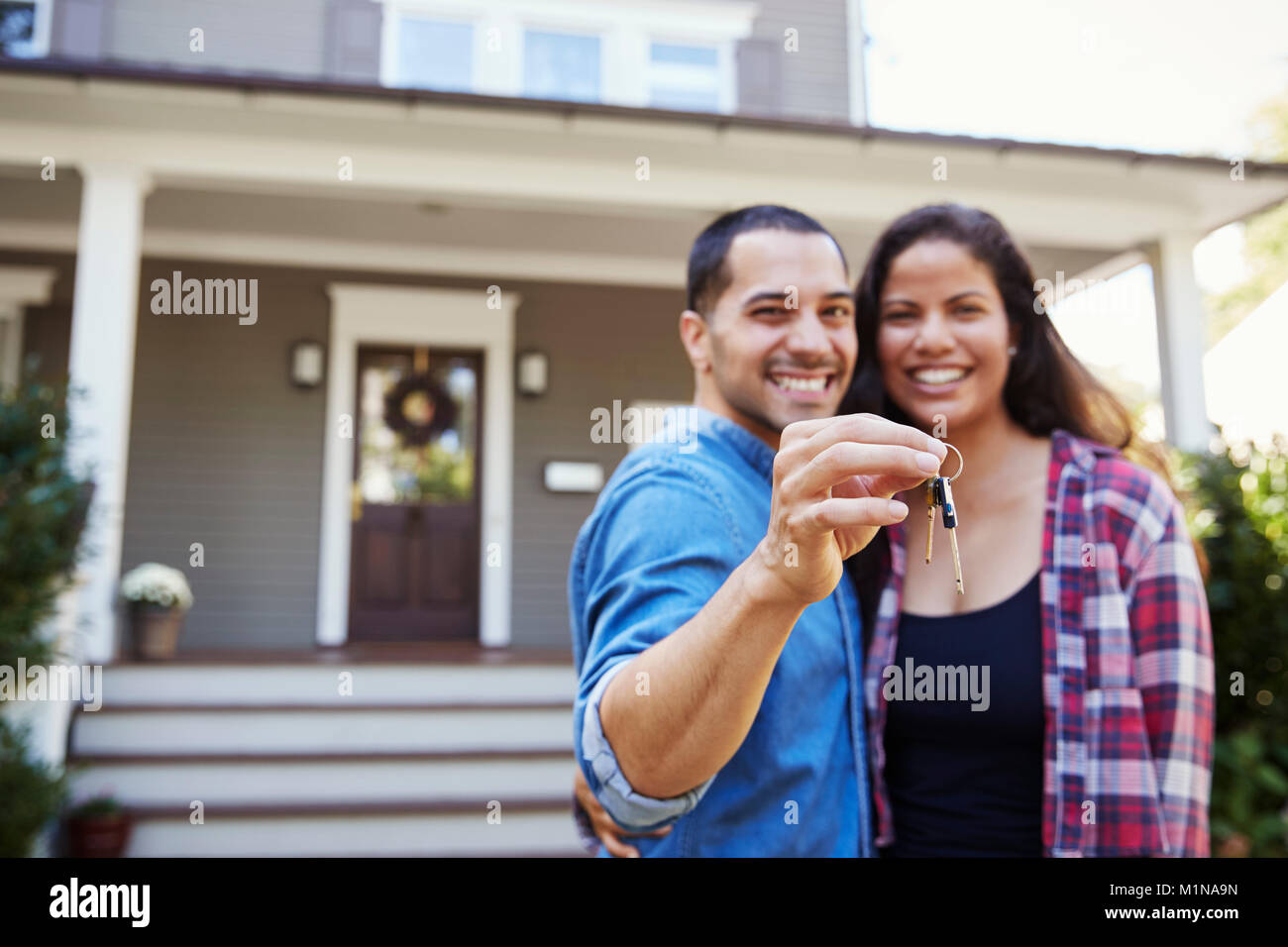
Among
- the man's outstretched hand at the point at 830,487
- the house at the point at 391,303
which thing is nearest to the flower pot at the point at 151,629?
the house at the point at 391,303

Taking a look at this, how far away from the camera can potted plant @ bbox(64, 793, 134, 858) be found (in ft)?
11.6

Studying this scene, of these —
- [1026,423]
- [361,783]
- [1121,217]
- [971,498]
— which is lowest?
[361,783]

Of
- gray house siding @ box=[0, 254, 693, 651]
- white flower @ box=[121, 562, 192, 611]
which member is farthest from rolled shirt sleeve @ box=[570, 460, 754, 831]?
gray house siding @ box=[0, 254, 693, 651]

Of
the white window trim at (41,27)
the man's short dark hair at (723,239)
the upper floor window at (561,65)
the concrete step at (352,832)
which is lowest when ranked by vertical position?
the concrete step at (352,832)

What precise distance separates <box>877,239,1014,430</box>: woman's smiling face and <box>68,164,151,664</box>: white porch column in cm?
387

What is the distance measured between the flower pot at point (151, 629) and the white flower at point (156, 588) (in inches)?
1.6

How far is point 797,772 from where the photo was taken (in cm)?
99

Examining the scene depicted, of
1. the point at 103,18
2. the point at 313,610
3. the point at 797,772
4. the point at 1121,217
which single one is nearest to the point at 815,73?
the point at 1121,217

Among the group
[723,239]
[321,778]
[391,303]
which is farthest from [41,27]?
[723,239]

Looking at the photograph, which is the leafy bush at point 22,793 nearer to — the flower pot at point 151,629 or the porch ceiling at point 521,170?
the flower pot at point 151,629

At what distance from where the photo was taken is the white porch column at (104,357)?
408cm
